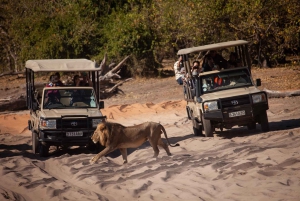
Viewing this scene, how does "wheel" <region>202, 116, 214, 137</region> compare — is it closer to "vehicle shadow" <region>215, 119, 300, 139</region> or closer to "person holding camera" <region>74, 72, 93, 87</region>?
"vehicle shadow" <region>215, 119, 300, 139</region>

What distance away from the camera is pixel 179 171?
955 cm

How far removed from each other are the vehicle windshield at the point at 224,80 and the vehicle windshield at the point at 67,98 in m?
2.52

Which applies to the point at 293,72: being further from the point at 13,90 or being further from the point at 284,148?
the point at 284,148

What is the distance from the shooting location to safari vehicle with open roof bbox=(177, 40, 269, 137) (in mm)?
13055

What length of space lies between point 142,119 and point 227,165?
964 centimetres

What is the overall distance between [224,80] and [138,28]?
15.2m

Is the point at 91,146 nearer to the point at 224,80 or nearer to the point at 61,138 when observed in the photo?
the point at 61,138

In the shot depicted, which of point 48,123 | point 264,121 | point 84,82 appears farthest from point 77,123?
point 264,121

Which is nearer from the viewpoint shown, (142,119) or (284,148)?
(284,148)

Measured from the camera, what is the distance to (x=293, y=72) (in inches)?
1012

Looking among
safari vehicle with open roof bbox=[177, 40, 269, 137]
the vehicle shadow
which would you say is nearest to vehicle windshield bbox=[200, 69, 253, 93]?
safari vehicle with open roof bbox=[177, 40, 269, 137]

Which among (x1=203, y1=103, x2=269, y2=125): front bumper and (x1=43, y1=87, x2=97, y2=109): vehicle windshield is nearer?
(x1=203, y1=103, x2=269, y2=125): front bumper

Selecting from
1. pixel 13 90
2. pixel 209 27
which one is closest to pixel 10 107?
pixel 13 90

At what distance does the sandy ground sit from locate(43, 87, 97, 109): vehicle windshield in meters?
1.05
